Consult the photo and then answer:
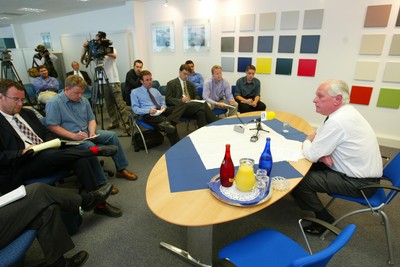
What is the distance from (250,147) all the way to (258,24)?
10.2ft

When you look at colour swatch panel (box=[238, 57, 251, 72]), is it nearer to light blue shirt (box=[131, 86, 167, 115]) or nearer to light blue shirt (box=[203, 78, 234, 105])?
light blue shirt (box=[203, 78, 234, 105])

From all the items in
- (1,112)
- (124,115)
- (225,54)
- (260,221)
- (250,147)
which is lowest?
(260,221)

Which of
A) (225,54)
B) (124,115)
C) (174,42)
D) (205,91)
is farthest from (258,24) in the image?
(124,115)

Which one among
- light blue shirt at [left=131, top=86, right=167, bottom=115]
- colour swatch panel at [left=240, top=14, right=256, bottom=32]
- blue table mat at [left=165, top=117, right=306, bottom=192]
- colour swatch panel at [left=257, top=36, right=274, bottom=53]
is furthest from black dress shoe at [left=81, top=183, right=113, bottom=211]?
colour swatch panel at [left=240, top=14, right=256, bottom=32]

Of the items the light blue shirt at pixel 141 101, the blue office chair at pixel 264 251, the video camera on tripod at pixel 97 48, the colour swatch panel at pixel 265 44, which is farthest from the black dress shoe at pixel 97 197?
the colour swatch panel at pixel 265 44

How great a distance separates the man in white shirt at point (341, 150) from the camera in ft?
5.35

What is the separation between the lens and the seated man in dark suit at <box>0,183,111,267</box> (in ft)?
4.21

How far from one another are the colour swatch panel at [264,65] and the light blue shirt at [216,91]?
80 centimetres

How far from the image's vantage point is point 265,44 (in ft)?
13.7

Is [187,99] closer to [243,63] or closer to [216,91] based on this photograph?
[216,91]

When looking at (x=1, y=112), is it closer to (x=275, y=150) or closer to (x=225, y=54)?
(x=275, y=150)

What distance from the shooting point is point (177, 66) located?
17.4 ft

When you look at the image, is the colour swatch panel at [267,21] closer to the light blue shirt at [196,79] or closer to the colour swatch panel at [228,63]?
the colour swatch panel at [228,63]

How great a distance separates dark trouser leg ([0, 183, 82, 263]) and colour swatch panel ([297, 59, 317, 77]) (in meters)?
3.96
